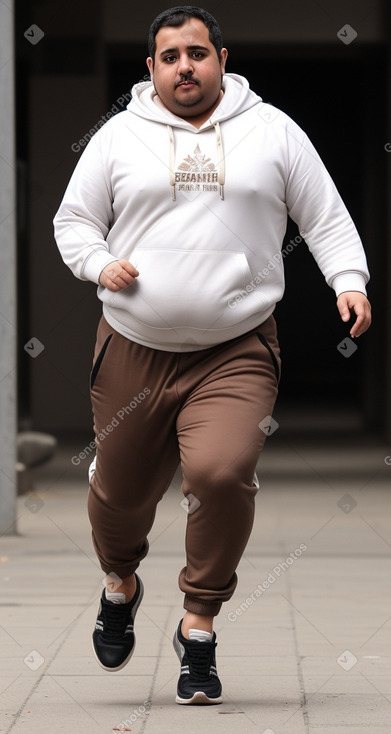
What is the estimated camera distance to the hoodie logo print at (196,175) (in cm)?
366

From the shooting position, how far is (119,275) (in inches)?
143

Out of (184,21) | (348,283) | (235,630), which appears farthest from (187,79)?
(235,630)

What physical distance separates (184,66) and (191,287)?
1.92 feet

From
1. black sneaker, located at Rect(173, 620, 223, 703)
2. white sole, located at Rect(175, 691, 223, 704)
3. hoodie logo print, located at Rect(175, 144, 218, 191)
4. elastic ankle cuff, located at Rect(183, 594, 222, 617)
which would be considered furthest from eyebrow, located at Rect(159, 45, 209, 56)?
white sole, located at Rect(175, 691, 223, 704)

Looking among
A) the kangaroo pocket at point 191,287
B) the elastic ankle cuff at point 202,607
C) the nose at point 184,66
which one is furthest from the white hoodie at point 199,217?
the elastic ankle cuff at point 202,607

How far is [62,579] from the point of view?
6.11 m

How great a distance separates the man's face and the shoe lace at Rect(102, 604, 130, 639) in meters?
1.40

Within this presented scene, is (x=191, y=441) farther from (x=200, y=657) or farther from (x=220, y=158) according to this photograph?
(x=220, y=158)

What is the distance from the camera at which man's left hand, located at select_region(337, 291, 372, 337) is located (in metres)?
3.63

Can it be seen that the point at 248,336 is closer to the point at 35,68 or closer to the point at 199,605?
the point at 199,605

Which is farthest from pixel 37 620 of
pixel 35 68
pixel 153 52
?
pixel 35 68

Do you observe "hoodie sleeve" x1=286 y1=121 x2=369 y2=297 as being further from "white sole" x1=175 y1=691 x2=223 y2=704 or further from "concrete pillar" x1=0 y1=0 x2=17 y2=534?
"concrete pillar" x1=0 y1=0 x2=17 y2=534

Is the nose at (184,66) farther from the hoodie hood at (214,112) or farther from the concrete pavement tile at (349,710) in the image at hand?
the concrete pavement tile at (349,710)

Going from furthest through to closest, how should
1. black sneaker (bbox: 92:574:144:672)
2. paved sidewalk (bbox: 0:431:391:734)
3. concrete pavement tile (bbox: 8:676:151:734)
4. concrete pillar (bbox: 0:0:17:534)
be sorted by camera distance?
concrete pillar (bbox: 0:0:17:534)
black sneaker (bbox: 92:574:144:672)
paved sidewalk (bbox: 0:431:391:734)
concrete pavement tile (bbox: 8:676:151:734)
